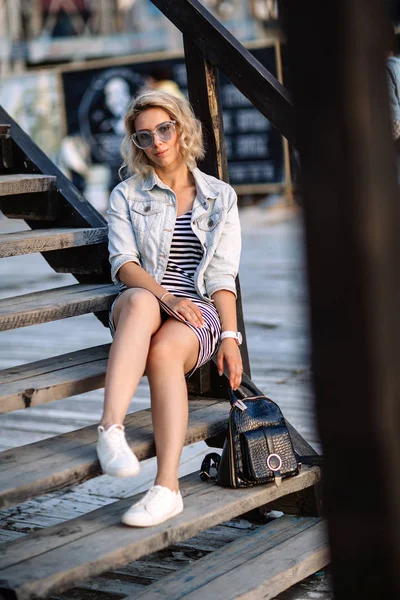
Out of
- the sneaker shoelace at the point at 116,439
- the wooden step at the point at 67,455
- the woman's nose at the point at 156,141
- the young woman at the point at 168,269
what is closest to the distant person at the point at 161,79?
the young woman at the point at 168,269

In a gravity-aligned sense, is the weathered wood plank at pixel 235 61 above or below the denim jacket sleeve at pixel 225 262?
above

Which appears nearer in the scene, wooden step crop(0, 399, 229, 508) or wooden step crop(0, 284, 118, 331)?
wooden step crop(0, 399, 229, 508)

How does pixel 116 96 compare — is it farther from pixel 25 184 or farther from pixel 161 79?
pixel 25 184

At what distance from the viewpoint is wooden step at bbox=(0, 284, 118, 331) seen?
3357 millimetres

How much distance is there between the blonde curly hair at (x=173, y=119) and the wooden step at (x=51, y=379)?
29.0 inches

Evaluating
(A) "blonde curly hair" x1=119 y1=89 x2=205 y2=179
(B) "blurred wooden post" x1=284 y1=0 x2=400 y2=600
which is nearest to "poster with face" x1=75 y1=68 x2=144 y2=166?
(A) "blonde curly hair" x1=119 y1=89 x2=205 y2=179

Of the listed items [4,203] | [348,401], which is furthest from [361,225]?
[4,203]

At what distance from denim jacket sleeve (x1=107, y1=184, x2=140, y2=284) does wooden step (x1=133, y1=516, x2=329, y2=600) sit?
1060 mm

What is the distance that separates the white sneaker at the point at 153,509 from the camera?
279 centimetres

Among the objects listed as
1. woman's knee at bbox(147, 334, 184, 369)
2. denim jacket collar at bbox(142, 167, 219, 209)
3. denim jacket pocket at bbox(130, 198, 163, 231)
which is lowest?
woman's knee at bbox(147, 334, 184, 369)

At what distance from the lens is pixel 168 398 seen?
2963mm

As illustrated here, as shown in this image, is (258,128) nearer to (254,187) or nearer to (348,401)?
(254,187)

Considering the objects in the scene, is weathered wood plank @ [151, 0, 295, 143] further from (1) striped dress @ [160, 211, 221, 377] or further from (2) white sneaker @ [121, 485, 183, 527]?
(2) white sneaker @ [121, 485, 183, 527]

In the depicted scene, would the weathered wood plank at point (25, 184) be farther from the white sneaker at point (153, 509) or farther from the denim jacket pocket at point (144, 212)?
the white sneaker at point (153, 509)
